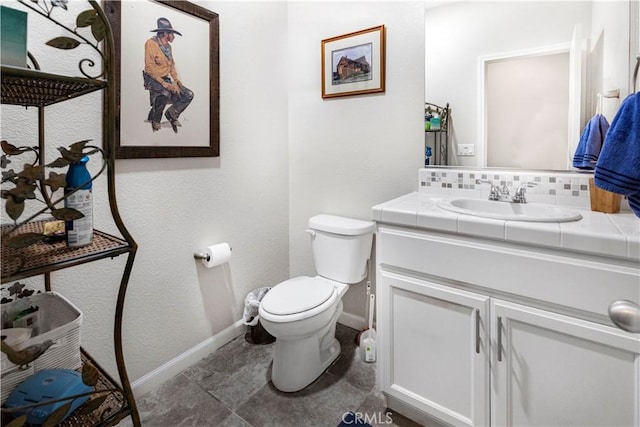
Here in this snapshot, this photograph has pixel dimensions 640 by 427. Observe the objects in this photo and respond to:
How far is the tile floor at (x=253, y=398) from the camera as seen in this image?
4.92 feet

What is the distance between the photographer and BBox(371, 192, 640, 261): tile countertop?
100 cm

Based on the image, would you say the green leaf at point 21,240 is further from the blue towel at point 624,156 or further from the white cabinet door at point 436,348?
the blue towel at point 624,156

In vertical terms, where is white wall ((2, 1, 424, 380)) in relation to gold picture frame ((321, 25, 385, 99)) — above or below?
below

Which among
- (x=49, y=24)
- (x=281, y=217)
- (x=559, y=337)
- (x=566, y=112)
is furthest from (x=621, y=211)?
(x=49, y=24)

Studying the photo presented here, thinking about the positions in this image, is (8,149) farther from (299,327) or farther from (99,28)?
(299,327)

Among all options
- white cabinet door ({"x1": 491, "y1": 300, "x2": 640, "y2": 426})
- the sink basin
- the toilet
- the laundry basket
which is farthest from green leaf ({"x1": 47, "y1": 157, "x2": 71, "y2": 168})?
white cabinet door ({"x1": 491, "y1": 300, "x2": 640, "y2": 426})

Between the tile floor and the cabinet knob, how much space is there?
45.5 inches

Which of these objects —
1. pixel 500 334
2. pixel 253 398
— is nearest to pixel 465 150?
pixel 500 334

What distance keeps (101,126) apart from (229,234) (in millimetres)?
849

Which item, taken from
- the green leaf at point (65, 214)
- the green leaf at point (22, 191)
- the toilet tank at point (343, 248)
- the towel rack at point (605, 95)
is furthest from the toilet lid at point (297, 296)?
the towel rack at point (605, 95)

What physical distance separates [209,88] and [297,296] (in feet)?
3.81

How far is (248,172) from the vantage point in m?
2.12

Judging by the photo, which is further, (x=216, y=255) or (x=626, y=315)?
(x=216, y=255)

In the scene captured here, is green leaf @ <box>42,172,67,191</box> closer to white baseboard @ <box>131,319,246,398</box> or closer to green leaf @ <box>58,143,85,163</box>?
green leaf @ <box>58,143,85,163</box>
